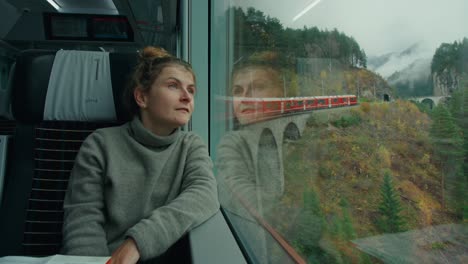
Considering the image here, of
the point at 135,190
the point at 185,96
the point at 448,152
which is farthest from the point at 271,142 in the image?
the point at 448,152

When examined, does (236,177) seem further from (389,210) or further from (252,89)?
(389,210)

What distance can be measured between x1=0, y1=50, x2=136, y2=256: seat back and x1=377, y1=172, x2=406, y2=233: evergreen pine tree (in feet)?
3.50

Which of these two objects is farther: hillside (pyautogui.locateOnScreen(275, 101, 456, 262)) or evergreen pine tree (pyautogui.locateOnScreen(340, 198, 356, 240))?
evergreen pine tree (pyautogui.locateOnScreen(340, 198, 356, 240))

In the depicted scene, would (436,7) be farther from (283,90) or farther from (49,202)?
(49,202)

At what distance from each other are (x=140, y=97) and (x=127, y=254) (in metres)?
0.53

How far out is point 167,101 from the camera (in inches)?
42.4

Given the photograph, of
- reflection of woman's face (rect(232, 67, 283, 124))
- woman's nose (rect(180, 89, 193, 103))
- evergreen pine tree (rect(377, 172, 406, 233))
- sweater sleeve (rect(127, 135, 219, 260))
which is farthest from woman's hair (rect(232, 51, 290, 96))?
evergreen pine tree (rect(377, 172, 406, 233))

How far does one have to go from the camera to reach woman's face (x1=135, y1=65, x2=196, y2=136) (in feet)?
3.52

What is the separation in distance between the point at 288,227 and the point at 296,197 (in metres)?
0.09

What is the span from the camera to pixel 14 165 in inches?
50.9

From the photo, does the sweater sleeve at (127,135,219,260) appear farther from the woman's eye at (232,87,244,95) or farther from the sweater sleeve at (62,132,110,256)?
the woman's eye at (232,87,244,95)

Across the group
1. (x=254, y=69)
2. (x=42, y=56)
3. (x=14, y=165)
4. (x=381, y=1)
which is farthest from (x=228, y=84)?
(x=381, y=1)

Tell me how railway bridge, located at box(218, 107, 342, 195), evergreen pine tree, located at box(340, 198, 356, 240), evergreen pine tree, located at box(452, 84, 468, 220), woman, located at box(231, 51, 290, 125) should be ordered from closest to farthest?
1. evergreen pine tree, located at box(452, 84, 468, 220)
2. evergreen pine tree, located at box(340, 198, 356, 240)
3. railway bridge, located at box(218, 107, 342, 195)
4. woman, located at box(231, 51, 290, 125)

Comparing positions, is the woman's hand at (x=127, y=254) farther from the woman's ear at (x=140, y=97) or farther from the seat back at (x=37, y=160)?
the seat back at (x=37, y=160)
